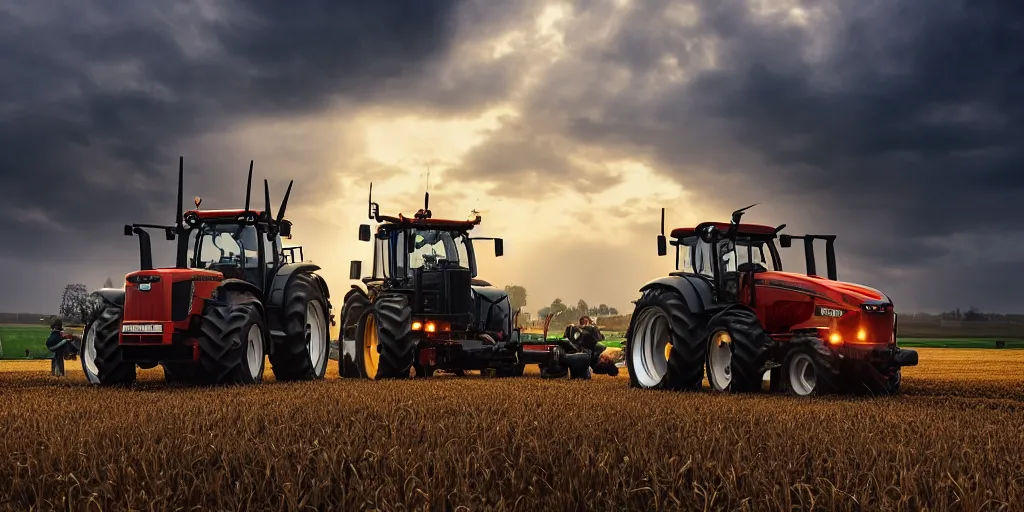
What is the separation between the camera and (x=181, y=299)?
12555 millimetres

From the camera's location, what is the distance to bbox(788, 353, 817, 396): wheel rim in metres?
12.3

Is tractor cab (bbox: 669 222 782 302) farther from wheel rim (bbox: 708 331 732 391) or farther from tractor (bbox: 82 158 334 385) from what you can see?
tractor (bbox: 82 158 334 385)

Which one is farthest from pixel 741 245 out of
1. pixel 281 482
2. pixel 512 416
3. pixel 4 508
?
pixel 4 508

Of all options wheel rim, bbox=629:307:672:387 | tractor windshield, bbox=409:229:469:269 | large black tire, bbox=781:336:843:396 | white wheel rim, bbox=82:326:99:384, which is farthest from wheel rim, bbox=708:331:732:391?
white wheel rim, bbox=82:326:99:384

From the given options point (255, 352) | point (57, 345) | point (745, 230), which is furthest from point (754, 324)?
point (57, 345)

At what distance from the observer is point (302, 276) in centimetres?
1530

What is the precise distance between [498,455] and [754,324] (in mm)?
7195

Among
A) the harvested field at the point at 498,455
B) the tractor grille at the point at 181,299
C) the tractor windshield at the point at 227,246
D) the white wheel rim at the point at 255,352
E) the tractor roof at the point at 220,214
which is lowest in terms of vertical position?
the harvested field at the point at 498,455

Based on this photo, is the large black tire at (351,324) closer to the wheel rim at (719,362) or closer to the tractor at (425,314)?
the tractor at (425,314)

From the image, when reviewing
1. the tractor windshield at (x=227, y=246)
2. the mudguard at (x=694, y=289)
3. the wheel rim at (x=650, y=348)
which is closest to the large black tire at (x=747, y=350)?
the mudguard at (x=694, y=289)

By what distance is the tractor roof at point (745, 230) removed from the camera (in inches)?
533

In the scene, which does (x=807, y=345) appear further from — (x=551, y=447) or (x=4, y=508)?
(x=4, y=508)

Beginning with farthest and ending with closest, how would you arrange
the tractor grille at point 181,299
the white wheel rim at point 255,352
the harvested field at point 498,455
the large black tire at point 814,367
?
the white wheel rim at point 255,352 < the tractor grille at point 181,299 < the large black tire at point 814,367 < the harvested field at point 498,455

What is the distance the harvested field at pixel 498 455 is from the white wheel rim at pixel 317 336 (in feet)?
17.5
